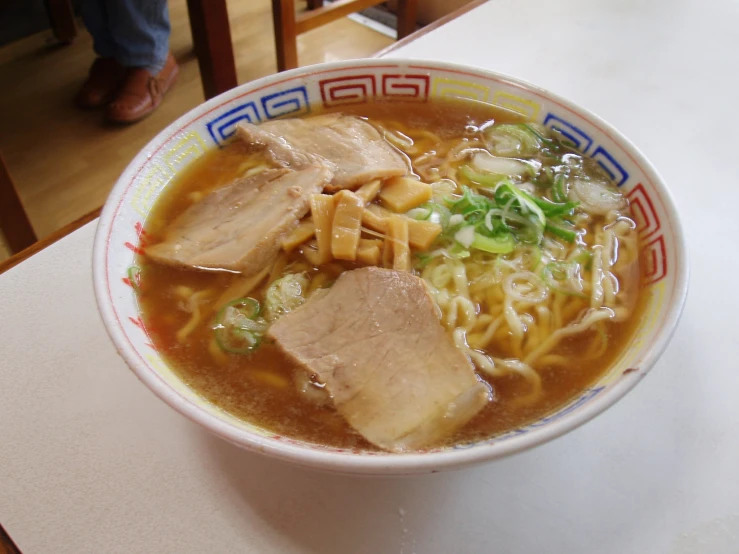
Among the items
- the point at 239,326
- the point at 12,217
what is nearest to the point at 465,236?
the point at 239,326

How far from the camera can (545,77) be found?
1.92 meters

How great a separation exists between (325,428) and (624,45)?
1849 mm

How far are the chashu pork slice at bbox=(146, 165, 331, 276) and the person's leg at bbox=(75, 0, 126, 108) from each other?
2610 millimetres

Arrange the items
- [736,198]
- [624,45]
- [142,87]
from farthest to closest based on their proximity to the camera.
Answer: [142,87], [624,45], [736,198]

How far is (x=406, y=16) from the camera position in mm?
3242

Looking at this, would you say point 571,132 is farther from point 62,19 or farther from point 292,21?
point 62,19

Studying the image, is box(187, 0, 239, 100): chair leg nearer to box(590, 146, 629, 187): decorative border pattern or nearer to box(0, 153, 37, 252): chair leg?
box(0, 153, 37, 252): chair leg

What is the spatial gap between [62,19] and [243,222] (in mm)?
3535

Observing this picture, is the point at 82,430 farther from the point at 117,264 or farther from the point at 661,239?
the point at 661,239

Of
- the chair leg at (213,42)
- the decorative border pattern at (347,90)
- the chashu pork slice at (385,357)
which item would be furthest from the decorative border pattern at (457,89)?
the chair leg at (213,42)

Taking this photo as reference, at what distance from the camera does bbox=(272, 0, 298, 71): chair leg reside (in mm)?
2320

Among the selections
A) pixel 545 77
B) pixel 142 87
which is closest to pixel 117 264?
pixel 545 77

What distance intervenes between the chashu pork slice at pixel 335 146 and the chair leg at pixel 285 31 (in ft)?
3.44

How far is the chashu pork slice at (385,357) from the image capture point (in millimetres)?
943
